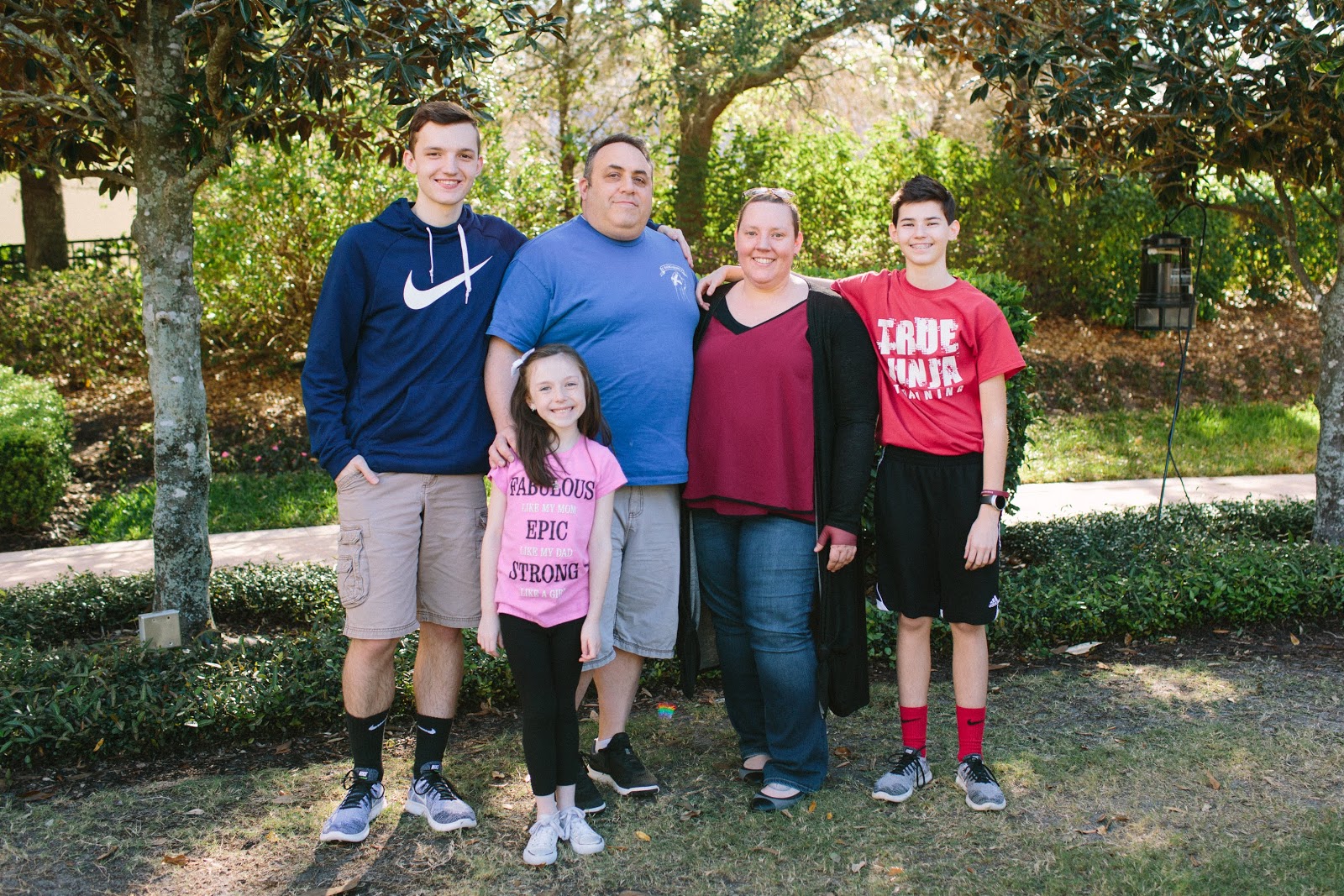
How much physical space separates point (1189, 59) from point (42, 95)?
5039mm

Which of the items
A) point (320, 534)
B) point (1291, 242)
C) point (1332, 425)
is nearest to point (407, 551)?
point (320, 534)

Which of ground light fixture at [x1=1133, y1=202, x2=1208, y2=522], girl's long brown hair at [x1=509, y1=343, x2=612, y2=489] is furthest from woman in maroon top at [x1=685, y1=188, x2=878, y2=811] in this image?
ground light fixture at [x1=1133, y1=202, x2=1208, y2=522]

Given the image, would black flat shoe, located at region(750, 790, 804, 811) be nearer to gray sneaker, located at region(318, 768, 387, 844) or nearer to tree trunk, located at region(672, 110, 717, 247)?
gray sneaker, located at region(318, 768, 387, 844)

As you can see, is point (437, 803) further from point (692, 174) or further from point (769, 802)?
point (692, 174)

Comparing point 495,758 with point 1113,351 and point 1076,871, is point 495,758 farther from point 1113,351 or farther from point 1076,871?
point 1113,351

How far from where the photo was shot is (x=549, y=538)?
120 inches

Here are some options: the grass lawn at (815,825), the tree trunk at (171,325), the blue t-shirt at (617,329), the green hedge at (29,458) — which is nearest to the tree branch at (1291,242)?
the grass lawn at (815,825)

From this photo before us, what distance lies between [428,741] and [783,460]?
1.39m

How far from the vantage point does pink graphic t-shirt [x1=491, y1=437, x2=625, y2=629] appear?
303 centimetres

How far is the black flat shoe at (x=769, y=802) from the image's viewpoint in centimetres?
331

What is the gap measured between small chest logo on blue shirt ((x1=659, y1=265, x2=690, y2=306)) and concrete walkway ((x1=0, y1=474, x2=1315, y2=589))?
10.6ft

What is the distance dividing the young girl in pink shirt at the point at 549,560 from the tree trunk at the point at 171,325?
1.99 meters

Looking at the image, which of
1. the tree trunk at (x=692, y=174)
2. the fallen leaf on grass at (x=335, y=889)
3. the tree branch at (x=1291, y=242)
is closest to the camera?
the fallen leaf on grass at (x=335, y=889)

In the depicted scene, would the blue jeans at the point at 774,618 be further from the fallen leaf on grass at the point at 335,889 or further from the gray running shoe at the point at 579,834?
the fallen leaf on grass at the point at 335,889
